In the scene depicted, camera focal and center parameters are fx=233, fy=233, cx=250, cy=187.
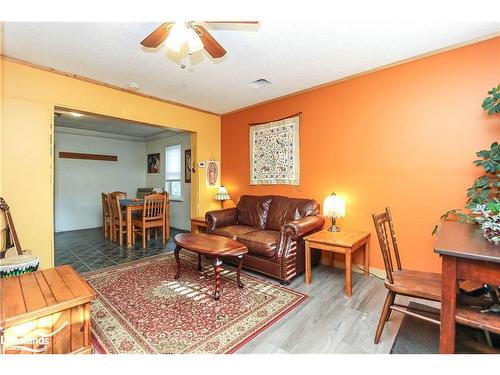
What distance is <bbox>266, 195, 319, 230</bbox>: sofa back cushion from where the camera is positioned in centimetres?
315

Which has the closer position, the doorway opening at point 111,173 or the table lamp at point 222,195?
the table lamp at point 222,195

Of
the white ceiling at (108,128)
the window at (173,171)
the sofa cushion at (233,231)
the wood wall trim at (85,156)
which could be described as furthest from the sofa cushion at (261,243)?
the wood wall trim at (85,156)

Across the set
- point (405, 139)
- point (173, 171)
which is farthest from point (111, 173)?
point (405, 139)

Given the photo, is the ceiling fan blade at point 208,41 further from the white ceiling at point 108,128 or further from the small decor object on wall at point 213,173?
the white ceiling at point 108,128

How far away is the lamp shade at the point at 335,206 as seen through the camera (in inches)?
112

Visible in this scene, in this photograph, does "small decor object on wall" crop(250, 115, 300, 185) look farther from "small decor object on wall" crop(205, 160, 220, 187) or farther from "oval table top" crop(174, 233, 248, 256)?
"oval table top" crop(174, 233, 248, 256)

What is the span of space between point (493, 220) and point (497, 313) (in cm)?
50

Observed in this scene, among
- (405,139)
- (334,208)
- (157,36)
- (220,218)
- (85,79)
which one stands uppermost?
(85,79)

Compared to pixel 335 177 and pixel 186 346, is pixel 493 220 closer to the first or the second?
pixel 335 177

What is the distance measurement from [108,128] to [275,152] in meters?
4.26

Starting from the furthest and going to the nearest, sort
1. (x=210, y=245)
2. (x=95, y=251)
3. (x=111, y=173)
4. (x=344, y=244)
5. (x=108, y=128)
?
(x=111, y=173) < (x=108, y=128) < (x=95, y=251) < (x=210, y=245) < (x=344, y=244)

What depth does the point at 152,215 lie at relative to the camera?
438 centimetres

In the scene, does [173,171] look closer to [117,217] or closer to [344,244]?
[117,217]

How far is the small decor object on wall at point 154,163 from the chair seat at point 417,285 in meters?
5.94
